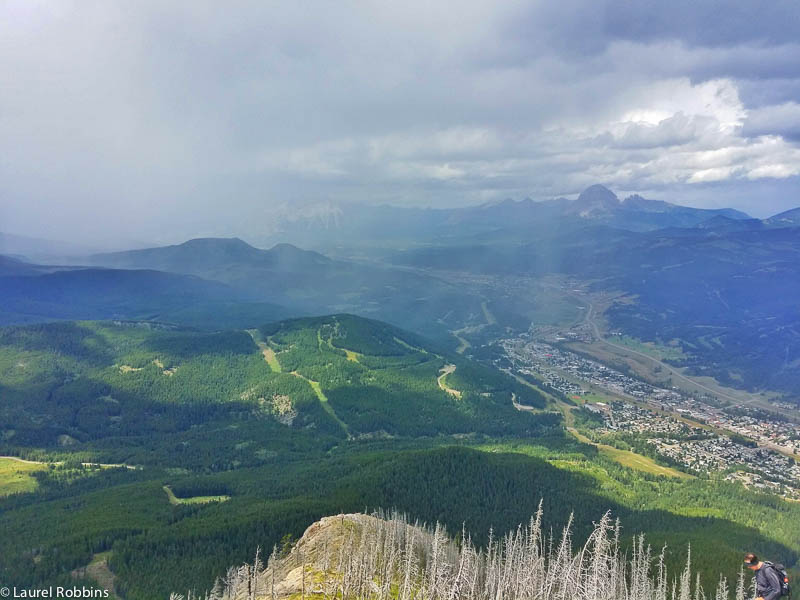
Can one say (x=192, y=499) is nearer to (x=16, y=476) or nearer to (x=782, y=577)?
(x=16, y=476)

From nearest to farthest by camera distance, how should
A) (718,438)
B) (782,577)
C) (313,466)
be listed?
(782,577), (313,466), (718,438)

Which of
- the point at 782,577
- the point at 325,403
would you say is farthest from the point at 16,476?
the point at 782,577

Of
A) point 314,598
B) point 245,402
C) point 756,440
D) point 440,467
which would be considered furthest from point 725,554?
point 245,402

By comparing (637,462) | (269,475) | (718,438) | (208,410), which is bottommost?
(718,438)

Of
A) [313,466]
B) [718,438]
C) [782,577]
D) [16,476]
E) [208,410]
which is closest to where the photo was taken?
[782,577]

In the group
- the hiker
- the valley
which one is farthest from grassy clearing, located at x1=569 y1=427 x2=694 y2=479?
the hiker

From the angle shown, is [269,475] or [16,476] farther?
[269,475]
